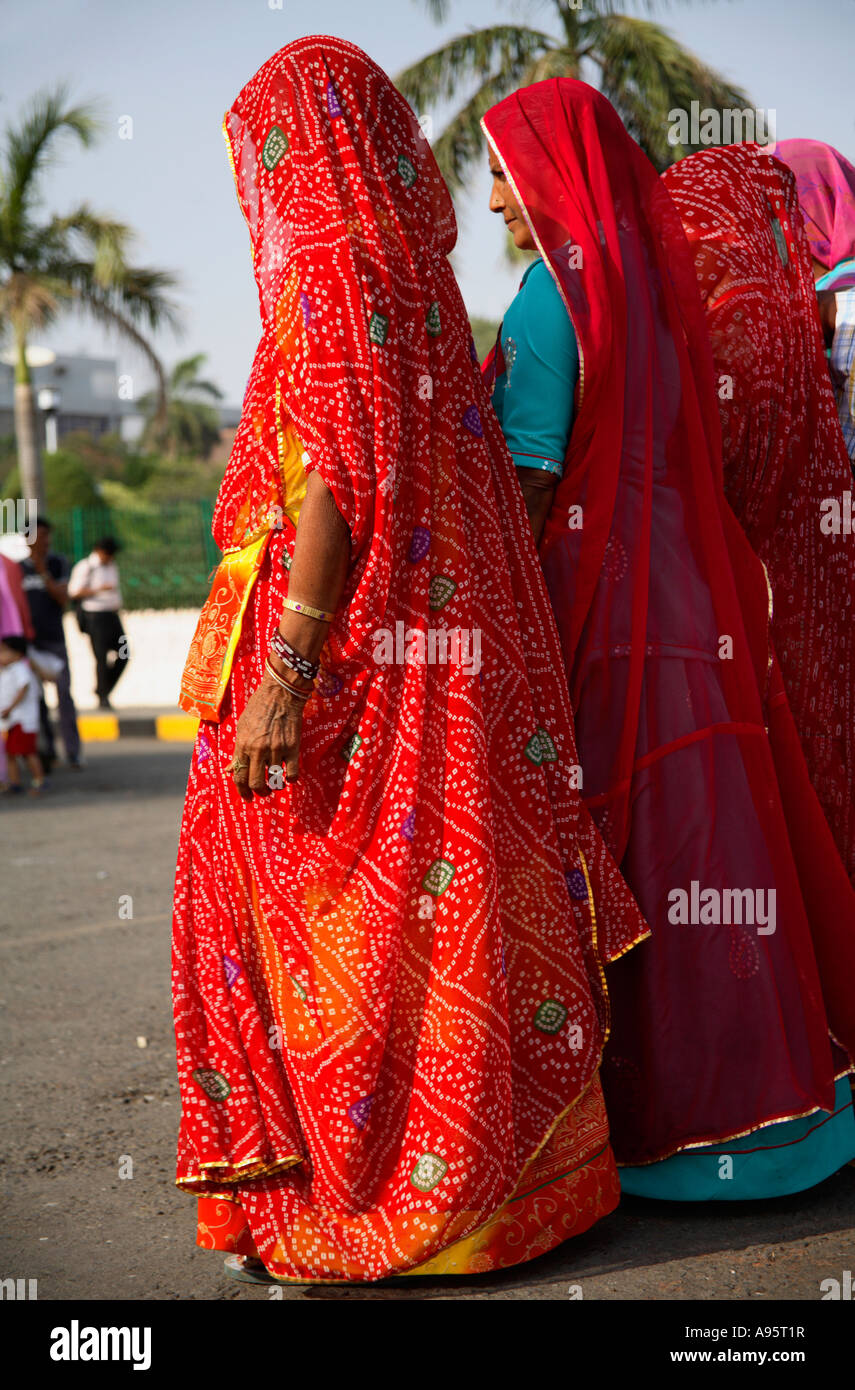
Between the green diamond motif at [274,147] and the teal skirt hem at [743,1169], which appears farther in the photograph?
the teal skirt hem at [743,1169]

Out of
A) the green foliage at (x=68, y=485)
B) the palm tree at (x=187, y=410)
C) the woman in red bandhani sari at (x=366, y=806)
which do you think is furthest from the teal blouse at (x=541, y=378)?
the palm tree at (x=187, y=410)

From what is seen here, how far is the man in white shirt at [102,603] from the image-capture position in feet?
41.1

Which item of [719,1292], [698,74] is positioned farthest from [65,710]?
[719,1292]

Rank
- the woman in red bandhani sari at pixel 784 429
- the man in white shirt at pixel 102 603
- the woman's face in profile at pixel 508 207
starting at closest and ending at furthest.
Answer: the woman's face in profile at pixel 508 207, the woman in red bandhani sari at pixel 784 429, the man in white shirt at pixel 102 603

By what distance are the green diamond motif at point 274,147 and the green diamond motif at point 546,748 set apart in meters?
1.03

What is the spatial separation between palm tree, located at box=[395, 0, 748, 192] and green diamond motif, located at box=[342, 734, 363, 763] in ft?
33.7

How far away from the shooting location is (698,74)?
11.8m

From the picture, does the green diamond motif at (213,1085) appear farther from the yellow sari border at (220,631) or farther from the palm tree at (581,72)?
the palm tree at (581,72)

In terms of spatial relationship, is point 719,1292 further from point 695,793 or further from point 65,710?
point 65,710

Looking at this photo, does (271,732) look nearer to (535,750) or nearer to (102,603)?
(535,750)

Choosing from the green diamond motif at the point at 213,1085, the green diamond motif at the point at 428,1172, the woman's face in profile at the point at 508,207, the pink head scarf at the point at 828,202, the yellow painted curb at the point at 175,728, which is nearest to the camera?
the green diamond motif at the point at 428,1172

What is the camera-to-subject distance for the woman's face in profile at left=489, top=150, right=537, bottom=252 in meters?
2.69

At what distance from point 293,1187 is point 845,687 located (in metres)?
1.52

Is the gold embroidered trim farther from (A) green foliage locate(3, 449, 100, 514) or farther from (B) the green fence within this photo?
(A) green foliage locate(3, 449, 100, 514)
